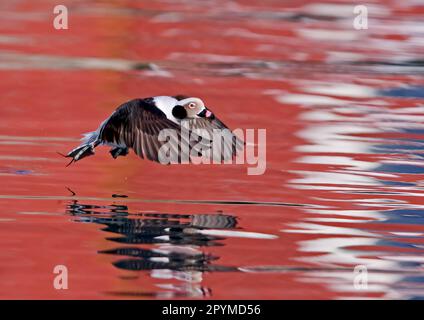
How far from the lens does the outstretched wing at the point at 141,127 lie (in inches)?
317

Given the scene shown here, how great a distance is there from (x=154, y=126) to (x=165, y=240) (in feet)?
3.97

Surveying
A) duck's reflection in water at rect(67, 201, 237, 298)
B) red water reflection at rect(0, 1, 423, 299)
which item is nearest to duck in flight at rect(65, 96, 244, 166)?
red water reflection at rect(0, 1, 423, 299)

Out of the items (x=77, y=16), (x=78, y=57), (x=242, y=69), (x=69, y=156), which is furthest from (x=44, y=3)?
(x=69, y=156)

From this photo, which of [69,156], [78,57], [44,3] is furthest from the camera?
[44,3]

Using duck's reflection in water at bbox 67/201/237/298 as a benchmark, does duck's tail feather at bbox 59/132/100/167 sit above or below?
above

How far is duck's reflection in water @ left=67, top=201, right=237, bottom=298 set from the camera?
6332mm

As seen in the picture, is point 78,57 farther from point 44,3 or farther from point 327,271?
point 327,271

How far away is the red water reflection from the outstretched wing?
353 mm

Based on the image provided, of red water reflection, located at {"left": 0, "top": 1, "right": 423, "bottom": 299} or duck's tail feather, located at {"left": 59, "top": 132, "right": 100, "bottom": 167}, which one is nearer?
red water reflection, located at {"left": 0, "top": 1, "right": 423, "bottom": 299}

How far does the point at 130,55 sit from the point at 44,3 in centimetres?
384

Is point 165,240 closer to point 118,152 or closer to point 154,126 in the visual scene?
point 154,126

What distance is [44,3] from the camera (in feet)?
59.3

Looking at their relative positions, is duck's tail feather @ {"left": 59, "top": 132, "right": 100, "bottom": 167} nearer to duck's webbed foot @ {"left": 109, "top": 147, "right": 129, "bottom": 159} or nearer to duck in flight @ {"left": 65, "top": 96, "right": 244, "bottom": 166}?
duck in flight @ {"left": 65, "top": 96, "right": 244, "bottom": 166}
